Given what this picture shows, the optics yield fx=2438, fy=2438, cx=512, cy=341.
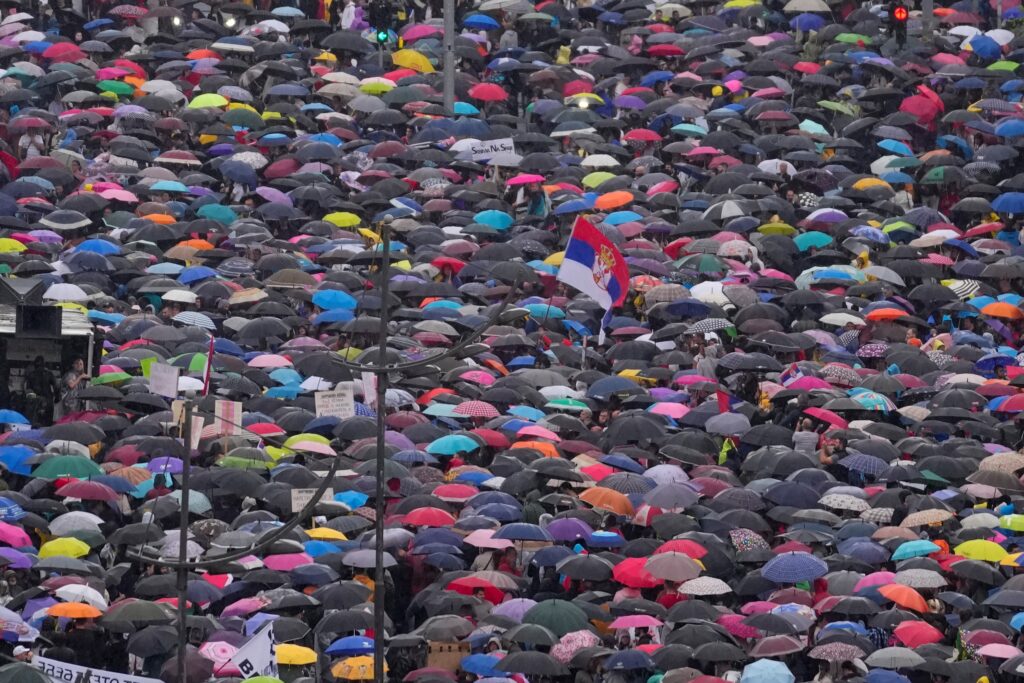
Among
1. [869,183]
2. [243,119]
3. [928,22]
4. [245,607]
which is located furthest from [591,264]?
[928,22]

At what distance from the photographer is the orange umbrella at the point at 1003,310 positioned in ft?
119

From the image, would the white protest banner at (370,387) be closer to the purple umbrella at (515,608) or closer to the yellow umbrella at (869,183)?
the purple umbrella at (515,608)

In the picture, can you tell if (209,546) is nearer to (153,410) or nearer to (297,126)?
(153,410)

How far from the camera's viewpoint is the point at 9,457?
94.5 feet

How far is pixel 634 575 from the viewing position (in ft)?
85.7

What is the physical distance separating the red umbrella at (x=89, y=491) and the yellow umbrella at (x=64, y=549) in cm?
136

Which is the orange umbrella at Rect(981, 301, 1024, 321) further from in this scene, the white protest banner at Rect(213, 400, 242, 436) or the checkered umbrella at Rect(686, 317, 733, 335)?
the white protest banner at Rect(213, 400, 242, 436)

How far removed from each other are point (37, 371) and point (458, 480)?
6157 mm

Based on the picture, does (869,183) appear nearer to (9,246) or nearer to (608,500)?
(9,246)

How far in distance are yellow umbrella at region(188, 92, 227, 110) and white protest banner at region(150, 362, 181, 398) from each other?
603 inches

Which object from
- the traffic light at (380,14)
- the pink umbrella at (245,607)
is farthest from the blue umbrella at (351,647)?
the traffic light at (380,14)

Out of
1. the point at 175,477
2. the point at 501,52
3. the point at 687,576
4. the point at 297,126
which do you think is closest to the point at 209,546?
the point at 175,477

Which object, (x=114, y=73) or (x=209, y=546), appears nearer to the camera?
(x=209, y=546)

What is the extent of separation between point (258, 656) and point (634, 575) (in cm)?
503
